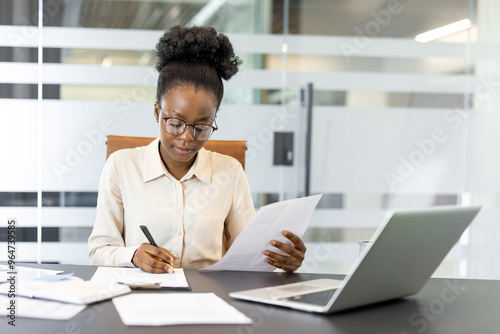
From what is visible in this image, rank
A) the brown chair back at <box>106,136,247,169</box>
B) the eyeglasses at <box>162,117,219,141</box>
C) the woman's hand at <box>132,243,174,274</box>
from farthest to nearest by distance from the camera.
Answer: the brown chair back at <box>106,136,247,169</box> < the eyeglasses at <box>162,117,219,141</box> < the woman's hand at <box>132,243,174,274</box>

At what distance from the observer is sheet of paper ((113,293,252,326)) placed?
85 cm

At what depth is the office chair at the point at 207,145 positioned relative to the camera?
1845 millimetres

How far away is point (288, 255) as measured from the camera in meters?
1.32

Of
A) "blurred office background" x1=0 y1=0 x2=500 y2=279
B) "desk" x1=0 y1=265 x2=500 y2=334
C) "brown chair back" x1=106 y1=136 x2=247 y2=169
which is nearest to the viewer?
"desk" x1=0 y1=265 x2=500 y2=334

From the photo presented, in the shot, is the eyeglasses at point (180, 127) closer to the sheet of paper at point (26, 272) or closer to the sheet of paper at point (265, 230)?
the sheet of paper at point (265, 230)

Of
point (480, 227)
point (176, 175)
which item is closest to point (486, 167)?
point (480, 227)

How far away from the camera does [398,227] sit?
879mm

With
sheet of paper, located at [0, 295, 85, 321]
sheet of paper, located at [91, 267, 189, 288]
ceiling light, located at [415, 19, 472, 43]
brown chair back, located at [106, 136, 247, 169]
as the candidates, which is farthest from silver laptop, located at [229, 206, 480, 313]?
ceiling light, located at [415, 19, 472, 43]

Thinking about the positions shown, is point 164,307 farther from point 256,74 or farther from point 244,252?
point 256,74

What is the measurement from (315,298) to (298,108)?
2.23 meters

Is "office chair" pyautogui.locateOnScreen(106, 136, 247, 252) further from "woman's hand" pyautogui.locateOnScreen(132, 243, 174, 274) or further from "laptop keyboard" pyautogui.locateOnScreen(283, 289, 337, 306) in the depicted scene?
"laptop keyboard" pyautogui.locateOnScreen(283, 289, 337, 306)

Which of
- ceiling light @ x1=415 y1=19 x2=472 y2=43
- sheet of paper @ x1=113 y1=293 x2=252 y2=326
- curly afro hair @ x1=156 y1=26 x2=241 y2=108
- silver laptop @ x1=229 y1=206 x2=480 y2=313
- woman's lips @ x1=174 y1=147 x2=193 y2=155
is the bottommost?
sheet of paper @ x1=113 y1=293 x2=252 y2=326

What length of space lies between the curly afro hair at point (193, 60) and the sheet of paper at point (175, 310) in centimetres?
74

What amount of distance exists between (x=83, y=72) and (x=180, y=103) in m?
1.66
